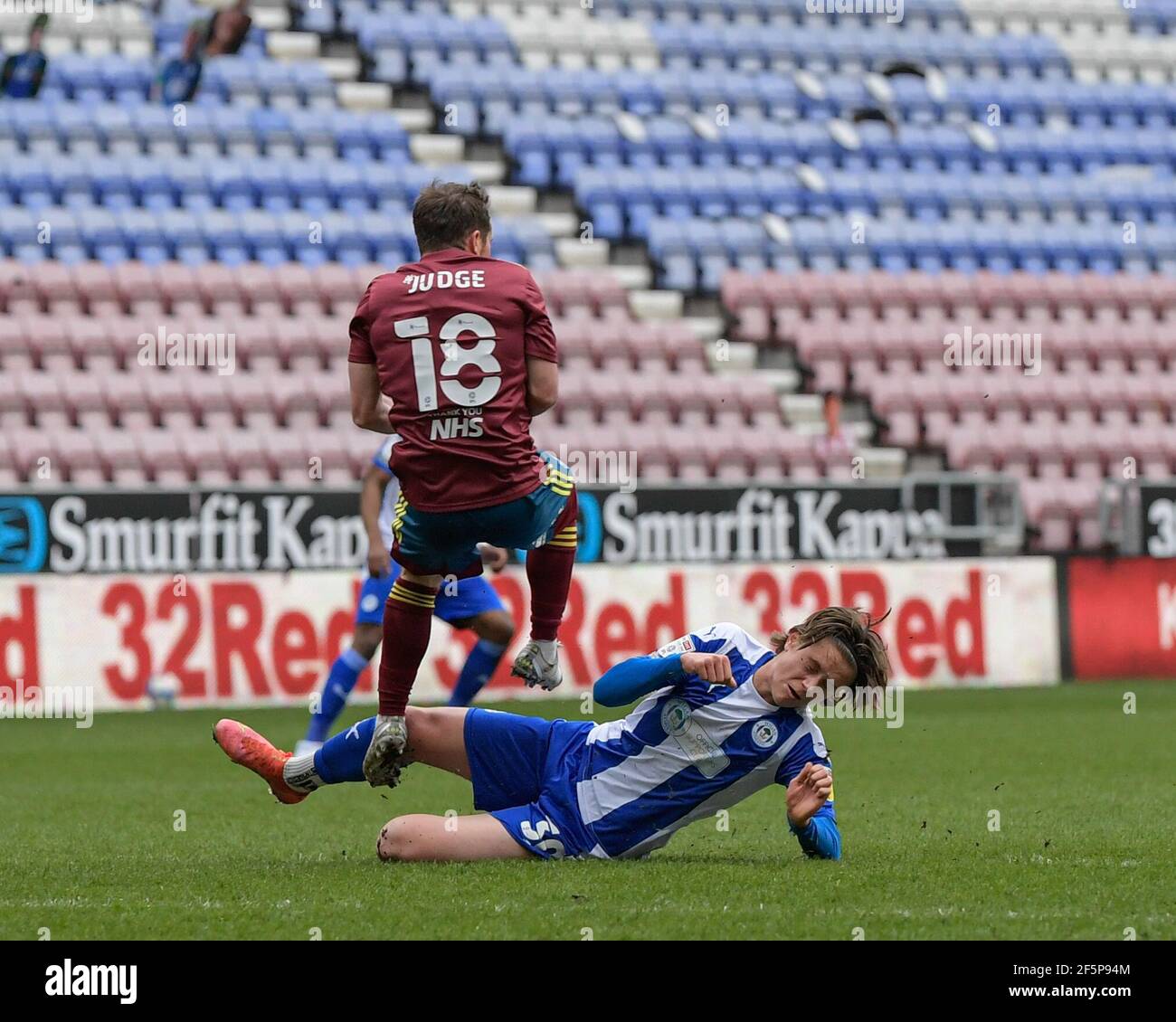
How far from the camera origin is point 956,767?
10.2 metres

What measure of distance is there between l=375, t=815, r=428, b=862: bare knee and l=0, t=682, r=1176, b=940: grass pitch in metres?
0.08

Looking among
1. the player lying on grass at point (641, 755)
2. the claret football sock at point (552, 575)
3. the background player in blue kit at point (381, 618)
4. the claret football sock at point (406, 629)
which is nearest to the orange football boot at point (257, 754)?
the player lying on grass at point (641, 755)

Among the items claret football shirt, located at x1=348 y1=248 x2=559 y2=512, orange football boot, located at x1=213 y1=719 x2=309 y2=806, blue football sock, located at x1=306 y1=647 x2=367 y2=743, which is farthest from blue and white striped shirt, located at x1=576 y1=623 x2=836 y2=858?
blue football sock, located at x1=306 y1=647 x2=367 y2=743

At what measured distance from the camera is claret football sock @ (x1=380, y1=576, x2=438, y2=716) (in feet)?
21.1

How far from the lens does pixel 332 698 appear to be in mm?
10023

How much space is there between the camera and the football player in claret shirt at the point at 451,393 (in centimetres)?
613

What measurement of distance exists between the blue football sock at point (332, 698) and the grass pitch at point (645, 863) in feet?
1.02

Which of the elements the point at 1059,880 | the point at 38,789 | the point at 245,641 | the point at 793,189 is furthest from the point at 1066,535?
the point at 1059,880

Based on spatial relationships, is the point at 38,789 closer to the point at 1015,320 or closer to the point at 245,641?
the point at 245,641

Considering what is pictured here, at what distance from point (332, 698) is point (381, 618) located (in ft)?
1.70
